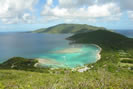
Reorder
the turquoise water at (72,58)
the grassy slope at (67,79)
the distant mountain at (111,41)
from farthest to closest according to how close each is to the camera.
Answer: the distant mountain at (111,41) → the turquoise water at (72,58) → the grassy slope at (67,79)

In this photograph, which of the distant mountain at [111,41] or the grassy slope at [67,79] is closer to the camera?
the grassy slope at [67,79]

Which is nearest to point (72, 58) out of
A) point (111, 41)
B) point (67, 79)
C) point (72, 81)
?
point (67, 79)

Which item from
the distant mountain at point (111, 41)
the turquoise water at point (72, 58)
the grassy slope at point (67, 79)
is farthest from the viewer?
the distant mountain at point (111, 41)

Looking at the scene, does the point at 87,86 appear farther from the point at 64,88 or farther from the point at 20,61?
the point at 20,61

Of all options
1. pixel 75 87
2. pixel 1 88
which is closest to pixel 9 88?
pixel 1 88

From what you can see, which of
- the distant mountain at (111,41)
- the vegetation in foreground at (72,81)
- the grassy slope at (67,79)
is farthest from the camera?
the distant mountain at (111,41)

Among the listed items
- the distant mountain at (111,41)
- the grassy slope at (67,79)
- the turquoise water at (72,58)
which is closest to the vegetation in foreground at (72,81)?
the grassy slope at (67,79)

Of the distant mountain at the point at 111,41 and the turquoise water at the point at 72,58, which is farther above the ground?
the distant mountain at the point at 111,41

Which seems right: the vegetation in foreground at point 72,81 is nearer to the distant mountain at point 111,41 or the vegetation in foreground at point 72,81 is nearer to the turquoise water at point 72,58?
the turquoise water at point 72,58

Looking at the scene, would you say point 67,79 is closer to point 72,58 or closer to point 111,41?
point 72,58

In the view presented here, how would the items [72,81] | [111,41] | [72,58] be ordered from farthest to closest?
[111,41]
[72,58]
[72,81]

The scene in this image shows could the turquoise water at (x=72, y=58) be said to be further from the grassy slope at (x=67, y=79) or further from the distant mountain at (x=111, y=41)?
the distant mountain at (x=111, y=41)
